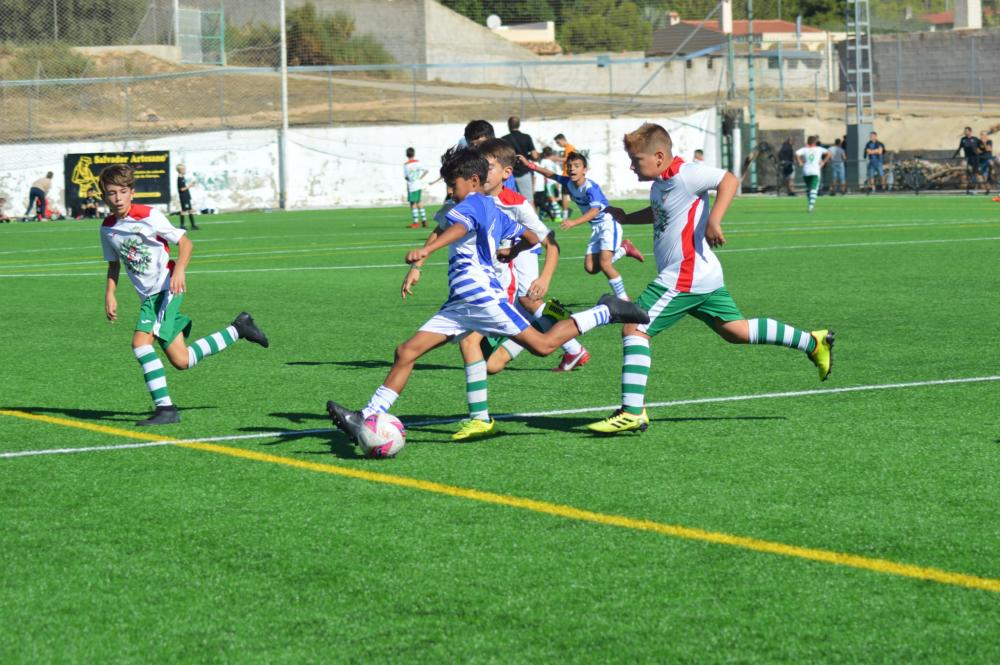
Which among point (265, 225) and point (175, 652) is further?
point (265, 225)

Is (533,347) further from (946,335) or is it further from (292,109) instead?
(292,109)

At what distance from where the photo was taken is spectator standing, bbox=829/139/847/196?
51.5 m

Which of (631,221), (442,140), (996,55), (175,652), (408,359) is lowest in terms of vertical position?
(175,652)

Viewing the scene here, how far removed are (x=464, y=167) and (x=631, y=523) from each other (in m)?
2.76

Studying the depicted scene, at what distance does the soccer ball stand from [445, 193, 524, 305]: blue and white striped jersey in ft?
2.71

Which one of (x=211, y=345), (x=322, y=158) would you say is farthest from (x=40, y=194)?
(x=211, y=345)

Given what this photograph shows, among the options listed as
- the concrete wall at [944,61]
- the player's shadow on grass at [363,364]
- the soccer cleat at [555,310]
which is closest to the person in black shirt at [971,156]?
the concrete wall at [944,61]

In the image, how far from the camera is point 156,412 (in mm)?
9664

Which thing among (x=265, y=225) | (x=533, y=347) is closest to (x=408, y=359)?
(x=533, y=347)

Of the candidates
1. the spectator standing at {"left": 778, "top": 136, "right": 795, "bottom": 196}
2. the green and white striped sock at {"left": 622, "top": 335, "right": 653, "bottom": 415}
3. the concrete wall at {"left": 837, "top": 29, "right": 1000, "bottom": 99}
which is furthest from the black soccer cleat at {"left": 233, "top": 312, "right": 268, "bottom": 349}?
the concrete wall at {"left": 837, "top": 29, "right": 1000, "bottom": 99}

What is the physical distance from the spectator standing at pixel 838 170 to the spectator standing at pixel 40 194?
2453 cm

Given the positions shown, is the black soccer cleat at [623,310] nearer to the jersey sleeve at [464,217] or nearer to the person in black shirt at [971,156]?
the jersey sleeve at [464,217]

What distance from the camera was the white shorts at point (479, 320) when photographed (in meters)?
8.52

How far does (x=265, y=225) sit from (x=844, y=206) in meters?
15.0
